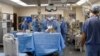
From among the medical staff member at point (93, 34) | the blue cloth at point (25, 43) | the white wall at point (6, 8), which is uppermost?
the white wall at point (6, 8)

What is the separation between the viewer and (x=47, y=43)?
622 centimetres

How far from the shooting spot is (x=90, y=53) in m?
3.71

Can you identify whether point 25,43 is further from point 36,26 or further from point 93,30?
point 93,30

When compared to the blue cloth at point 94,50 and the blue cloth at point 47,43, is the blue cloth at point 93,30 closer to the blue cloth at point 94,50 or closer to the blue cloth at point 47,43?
the blue cloth at point 94,50

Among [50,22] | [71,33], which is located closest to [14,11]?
[71,33]

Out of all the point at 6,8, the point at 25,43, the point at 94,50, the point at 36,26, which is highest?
the point at 6,8

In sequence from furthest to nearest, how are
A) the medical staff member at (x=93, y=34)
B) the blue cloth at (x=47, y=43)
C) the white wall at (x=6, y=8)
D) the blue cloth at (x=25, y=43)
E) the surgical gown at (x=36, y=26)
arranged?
the white wall at (x=6, y=8) → the surgical gown at (x=36, y=26) → the blue cloth at (x=25, y=43) → the blue cloth at (x=47, y=43) → the medical staff member at (x=93, y=34)

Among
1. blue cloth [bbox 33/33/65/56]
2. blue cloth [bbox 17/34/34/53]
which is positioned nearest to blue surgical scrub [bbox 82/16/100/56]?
blue cloth [bbox 33/33/65/56]

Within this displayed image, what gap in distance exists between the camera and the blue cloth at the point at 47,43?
245 inches

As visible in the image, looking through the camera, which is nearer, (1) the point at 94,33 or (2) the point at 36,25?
(1) the point at 94,33

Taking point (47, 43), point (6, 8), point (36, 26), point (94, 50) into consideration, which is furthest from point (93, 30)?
point (6, 8)

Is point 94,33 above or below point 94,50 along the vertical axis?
above

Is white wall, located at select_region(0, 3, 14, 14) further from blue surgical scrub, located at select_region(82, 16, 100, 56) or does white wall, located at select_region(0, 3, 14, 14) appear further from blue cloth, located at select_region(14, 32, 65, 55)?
blue surgical scrub, located at select_region(82, 16, 100, 56)

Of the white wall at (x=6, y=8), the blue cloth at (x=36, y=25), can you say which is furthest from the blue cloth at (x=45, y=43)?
the white wall at (x=6, y=8)
